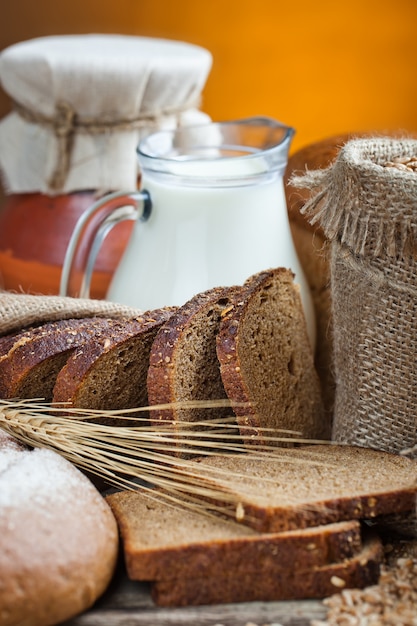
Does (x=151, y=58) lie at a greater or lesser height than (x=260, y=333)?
greater

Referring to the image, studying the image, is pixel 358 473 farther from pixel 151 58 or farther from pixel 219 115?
pixel 219 115

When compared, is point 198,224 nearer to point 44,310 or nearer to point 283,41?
point 44,310

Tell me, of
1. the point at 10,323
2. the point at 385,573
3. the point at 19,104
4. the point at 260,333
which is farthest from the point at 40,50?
the point at 385,573

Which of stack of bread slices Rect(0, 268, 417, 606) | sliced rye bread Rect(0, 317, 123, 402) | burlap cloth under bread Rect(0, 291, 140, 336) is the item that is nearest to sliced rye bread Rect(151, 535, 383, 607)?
stack of bread slices Rect(0, 268, 417, 606)

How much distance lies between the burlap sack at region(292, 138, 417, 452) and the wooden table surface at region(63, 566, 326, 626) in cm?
36

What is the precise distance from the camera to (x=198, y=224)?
1.59m

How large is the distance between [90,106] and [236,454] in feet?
3.20

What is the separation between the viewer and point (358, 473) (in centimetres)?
123

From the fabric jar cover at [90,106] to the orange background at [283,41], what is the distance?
2.83 ft

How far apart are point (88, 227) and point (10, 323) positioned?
35 centimetres

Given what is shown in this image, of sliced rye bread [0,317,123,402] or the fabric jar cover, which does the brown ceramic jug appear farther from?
sliced rye bread [0,317,123,402]

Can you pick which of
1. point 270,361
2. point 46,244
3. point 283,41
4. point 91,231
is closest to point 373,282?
point 270,361

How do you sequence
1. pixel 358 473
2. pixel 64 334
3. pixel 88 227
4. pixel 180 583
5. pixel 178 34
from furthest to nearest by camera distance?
pixel 178 34 → pixel 88 227 → pixel 64 334 → pixel 358 473 → pixel 180 583

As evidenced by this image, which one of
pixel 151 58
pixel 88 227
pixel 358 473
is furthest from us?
pixel 151 58
